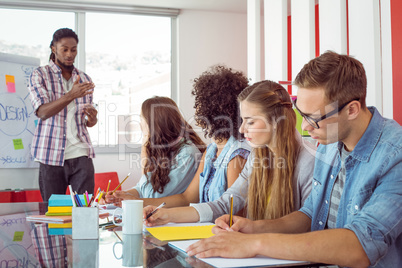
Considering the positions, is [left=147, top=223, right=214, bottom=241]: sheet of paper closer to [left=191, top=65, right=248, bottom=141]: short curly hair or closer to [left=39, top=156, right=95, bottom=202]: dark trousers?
[left=191, top=65, right=248, bottom=141]: short curly hair

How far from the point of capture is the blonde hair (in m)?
1.52

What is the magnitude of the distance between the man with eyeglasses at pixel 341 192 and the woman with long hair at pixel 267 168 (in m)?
0.14

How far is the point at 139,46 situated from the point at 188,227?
4067mm

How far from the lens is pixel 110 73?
5.05m

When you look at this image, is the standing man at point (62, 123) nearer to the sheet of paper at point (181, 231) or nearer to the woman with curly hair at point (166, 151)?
the woman with curly hair at point (166, 151)

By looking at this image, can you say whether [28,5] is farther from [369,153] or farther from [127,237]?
[369,153]

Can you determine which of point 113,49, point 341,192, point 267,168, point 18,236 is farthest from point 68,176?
point 113,49

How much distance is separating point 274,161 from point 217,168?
0.38m

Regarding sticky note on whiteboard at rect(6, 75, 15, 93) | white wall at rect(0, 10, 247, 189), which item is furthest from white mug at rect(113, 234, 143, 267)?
white wall at rect(0, 10, 247, 189)

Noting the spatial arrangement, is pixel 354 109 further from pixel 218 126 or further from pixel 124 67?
pixel 124 67

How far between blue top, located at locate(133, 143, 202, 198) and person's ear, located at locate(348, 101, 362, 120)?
1.22 metres

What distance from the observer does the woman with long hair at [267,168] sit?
1.52m

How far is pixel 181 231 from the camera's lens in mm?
1324

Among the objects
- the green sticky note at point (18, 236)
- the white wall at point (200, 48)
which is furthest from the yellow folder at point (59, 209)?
the white wall at point (200, 48)
